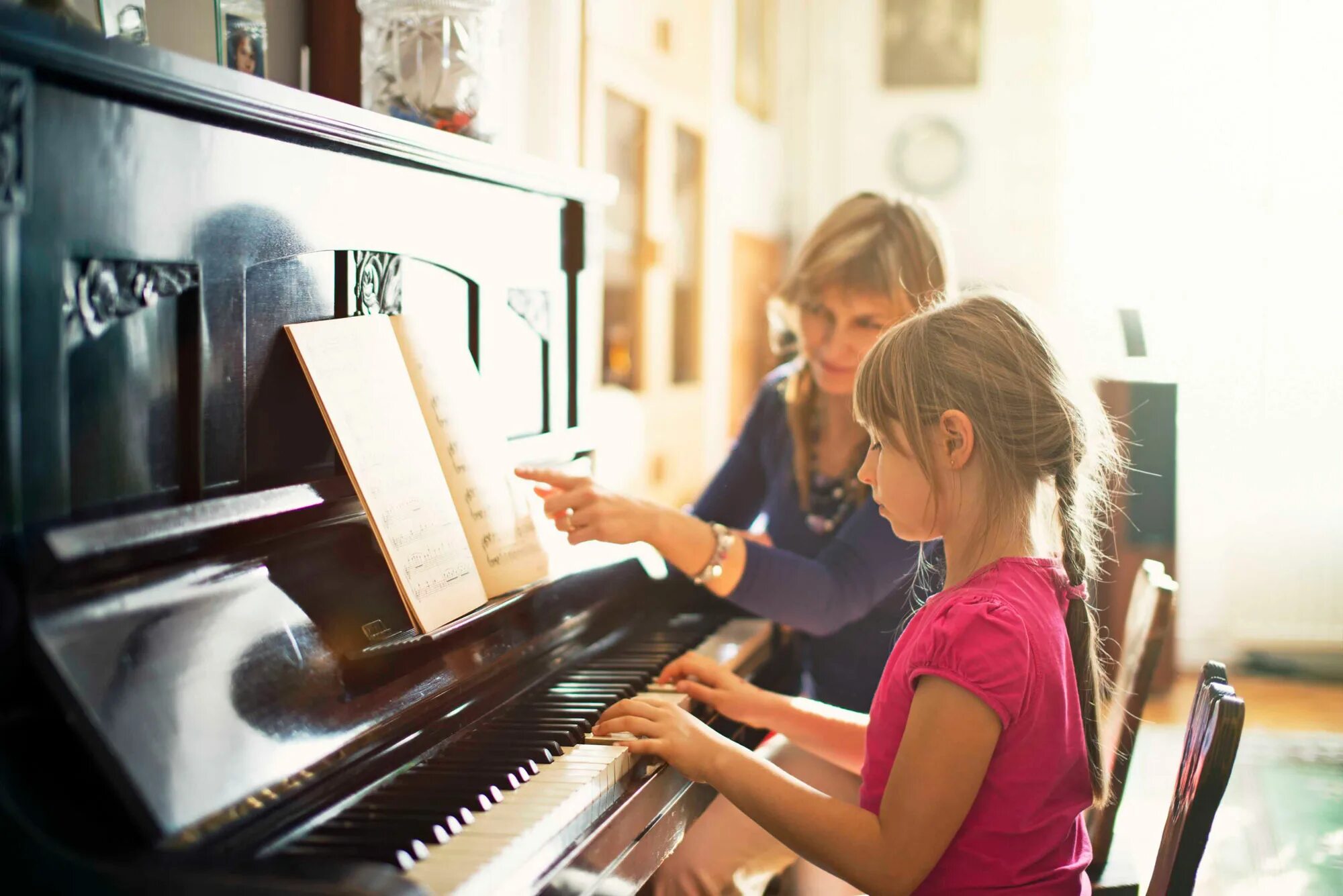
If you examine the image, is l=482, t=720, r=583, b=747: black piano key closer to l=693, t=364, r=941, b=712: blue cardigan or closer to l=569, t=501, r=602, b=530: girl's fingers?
l=569, t=501, r=602, b=530: girl's fingers

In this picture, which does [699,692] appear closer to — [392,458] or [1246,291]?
[392,458]

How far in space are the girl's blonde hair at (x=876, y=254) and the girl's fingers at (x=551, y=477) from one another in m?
0.56

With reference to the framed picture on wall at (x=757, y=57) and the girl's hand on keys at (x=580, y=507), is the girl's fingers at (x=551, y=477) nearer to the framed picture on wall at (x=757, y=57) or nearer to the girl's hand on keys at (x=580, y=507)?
the girl's hand on keys at (x=580, y=507)

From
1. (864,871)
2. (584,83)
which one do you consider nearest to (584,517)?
(864,871)

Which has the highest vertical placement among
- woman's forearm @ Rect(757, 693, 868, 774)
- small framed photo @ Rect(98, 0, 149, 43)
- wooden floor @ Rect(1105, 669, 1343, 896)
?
small framed photo @ Rect(98, 0, 149, 43)

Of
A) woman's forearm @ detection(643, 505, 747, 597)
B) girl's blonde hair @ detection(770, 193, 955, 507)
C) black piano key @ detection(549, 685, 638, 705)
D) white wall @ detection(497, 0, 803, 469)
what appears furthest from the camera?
white wall @ detection(497, 0, 803, 469)

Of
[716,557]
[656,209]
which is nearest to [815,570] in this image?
[716,557]

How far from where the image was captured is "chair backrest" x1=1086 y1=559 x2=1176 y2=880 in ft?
4.48

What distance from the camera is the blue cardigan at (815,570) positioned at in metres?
1.61

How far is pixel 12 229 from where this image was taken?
0.78 m

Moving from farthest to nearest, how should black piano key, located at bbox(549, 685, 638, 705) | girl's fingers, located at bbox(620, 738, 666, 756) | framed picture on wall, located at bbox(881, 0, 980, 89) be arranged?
framed picture on wall, located at bbox(881, 0, 980, 89) < black piano key, located at bbox(549, 685, 638, 705) < girl's fingers, located at bbox(620, 738, 666, 756)

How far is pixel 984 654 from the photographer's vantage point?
41.1 inches

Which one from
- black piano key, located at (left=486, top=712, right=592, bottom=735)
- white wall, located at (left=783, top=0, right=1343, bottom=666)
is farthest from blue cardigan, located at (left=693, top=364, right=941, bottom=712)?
white wall, located at (left=783, top=0, right=1343, bottom=666)

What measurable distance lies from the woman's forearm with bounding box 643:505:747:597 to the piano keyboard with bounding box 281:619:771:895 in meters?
0.24
